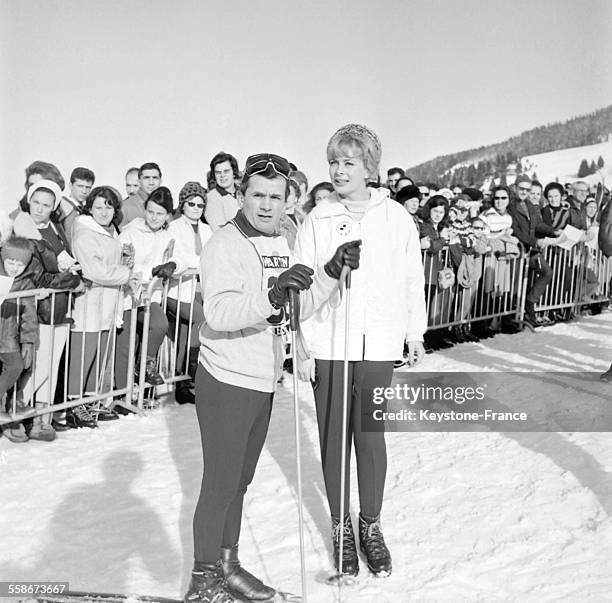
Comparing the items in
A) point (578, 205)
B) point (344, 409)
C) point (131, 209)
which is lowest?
point (344, 409)

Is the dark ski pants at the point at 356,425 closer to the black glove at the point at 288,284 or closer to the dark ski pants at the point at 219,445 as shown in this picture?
the dark ski pants at the point at 219,445

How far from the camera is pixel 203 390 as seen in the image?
247 centimetres

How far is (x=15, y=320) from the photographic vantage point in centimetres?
451

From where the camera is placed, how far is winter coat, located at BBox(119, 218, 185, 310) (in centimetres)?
539

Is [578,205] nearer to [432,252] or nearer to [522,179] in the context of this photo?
[522,179]

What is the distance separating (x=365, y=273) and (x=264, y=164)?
2.41 feet

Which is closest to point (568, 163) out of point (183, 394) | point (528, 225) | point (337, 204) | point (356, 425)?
point (528, 225)

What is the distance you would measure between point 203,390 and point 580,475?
2.53 m

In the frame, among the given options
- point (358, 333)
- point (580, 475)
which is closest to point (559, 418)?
point (580, 475)

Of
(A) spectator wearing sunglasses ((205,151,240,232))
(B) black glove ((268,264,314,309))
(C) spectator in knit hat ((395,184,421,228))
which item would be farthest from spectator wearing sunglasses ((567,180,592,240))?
(B) black glove ((268,264,314,309))

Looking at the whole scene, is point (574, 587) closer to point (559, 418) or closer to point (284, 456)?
point (284, 456)

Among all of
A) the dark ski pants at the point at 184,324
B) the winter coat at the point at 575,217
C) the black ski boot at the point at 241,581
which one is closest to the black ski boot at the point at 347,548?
the black ski boot at the point at 241,581

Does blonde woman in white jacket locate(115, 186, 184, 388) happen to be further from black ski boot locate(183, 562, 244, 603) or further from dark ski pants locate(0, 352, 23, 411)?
black ski boot locate(183, 562, 244, 603)

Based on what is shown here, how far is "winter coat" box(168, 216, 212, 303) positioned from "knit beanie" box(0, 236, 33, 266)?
4.22 ft
